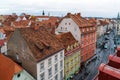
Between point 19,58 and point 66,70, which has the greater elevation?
point 19,58

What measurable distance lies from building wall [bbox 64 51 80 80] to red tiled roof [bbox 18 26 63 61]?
6.05 m

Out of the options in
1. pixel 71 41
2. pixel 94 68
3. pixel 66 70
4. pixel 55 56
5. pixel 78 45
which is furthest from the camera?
pixel 94 68

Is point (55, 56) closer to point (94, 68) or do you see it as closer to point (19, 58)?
point (19, 58)

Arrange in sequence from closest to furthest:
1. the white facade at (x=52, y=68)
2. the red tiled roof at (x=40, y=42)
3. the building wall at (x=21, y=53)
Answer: the building wall at (x=21, y=53), the red tiled roof at (x=40, y=42), the white facade at (x=52, y=68)

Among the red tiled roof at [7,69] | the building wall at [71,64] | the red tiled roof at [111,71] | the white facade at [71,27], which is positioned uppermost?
the red tiled roof at [111,71]

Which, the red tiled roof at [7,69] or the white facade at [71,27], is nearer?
the red tiled roof at [7,69]

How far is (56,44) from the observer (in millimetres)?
43562

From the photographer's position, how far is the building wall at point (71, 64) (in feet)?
158

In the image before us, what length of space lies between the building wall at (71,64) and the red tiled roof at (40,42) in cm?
605

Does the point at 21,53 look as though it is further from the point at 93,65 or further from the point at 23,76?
the point at 93,65

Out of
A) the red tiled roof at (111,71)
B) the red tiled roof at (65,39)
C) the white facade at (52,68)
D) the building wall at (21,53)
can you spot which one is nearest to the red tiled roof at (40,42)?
the building wall at (21,53)

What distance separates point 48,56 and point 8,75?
28.9 ft

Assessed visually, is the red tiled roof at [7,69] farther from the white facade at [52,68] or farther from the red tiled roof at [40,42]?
the white facade at [52,68]

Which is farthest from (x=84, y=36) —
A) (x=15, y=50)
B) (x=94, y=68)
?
(x=15, y=50)
